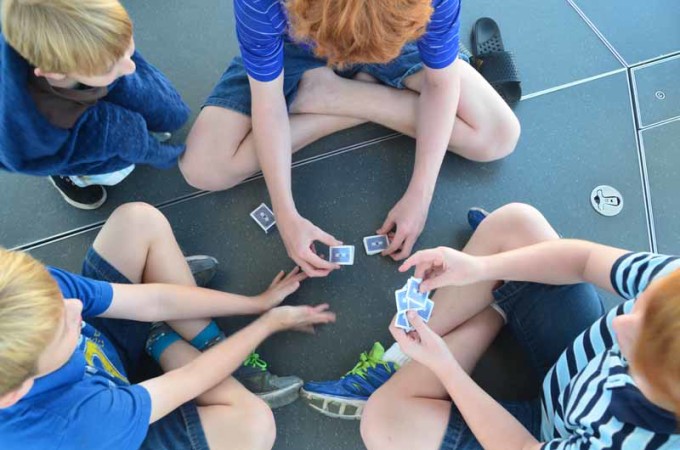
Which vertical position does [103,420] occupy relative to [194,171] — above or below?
below

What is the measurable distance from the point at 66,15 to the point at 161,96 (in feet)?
1.47

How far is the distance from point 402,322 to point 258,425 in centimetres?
42

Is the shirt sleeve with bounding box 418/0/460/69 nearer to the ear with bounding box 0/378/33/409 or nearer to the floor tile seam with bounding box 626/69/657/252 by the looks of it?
the floor tile seam with bounding box 626/69/657/252

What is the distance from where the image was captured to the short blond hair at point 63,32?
1.11m

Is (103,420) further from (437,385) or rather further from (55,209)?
(55,209)

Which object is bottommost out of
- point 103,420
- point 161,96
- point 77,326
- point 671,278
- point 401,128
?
point 103,420

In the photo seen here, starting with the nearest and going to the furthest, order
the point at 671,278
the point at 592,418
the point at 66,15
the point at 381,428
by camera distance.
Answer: the point at 671,278 → the point at 592,418 → the point at 66,15 → the point at 381,428

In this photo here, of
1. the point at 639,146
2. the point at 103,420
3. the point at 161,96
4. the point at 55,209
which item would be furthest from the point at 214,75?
the point at 639,146

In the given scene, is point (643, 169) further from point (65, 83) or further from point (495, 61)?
point (65, 83)

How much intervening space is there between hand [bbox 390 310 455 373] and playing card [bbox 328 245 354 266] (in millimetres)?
368

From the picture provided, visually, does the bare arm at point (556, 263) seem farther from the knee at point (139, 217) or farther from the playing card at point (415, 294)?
the knee at point (139, 217)

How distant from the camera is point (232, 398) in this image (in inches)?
51.5

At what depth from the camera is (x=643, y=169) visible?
179 cm

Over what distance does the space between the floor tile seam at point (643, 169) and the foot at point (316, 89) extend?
103 cm
